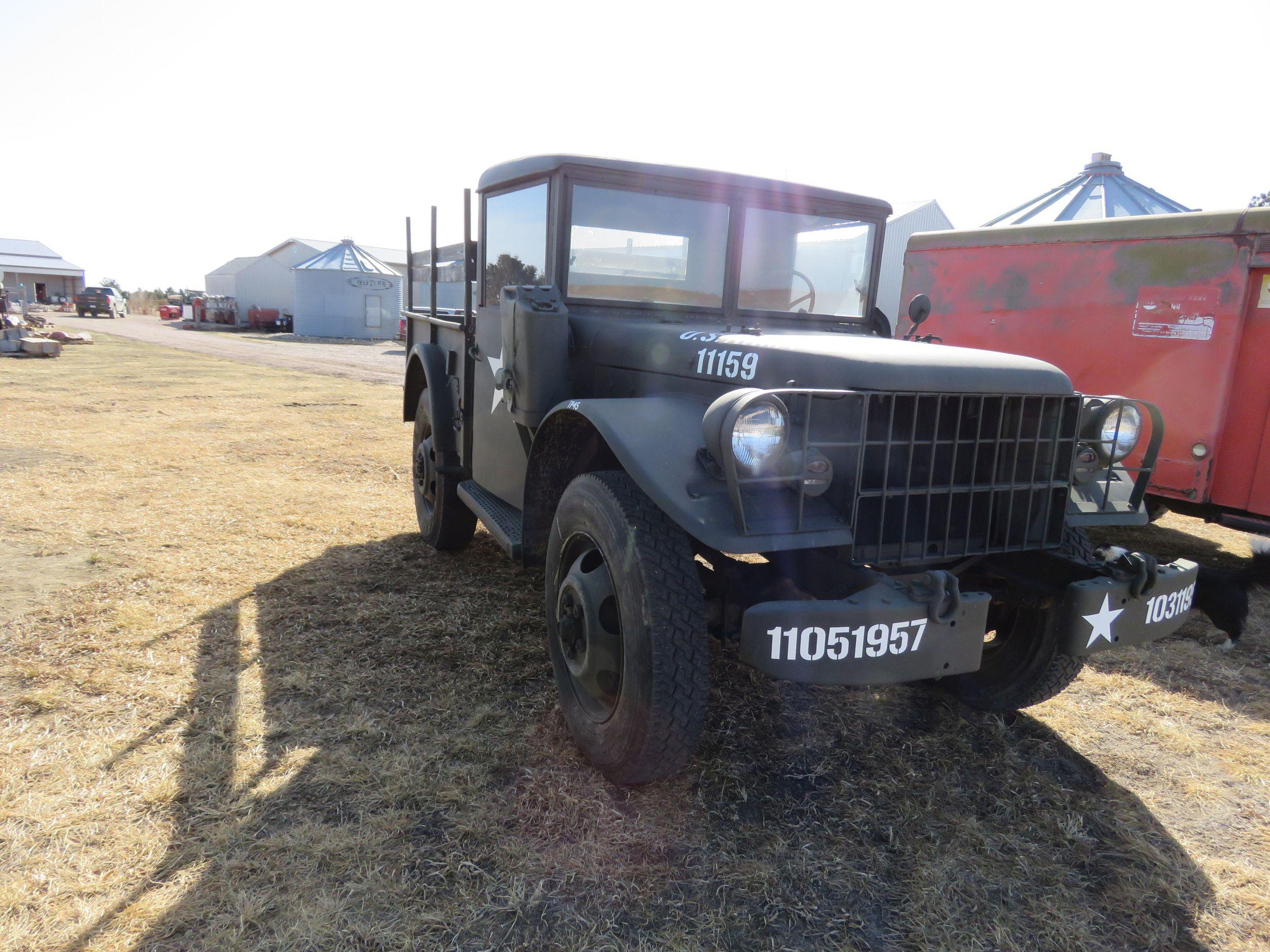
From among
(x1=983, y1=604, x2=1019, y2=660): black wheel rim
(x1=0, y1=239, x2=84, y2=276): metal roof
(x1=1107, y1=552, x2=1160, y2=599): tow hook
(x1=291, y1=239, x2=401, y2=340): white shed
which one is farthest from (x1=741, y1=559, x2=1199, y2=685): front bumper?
(x1=0, y1=239, x2=84, y2=276): metal roof

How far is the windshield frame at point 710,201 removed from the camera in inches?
135

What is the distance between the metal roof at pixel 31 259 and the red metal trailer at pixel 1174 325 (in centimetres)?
6698

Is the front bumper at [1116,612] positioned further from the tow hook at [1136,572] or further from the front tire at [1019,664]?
the front tire at [1019,664]

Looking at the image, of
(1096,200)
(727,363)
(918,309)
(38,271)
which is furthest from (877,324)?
(38,271)

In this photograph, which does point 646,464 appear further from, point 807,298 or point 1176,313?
point 1176,313

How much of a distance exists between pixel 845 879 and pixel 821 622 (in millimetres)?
758

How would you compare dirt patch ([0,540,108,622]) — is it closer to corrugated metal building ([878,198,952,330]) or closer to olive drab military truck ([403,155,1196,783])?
olive drab military truck ([403,155,1196,783])

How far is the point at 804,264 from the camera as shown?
12.3ft

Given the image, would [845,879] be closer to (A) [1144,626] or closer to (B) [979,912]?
(B) [979,912]

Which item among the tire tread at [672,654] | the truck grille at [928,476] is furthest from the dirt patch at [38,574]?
the truck grille at [928,476]

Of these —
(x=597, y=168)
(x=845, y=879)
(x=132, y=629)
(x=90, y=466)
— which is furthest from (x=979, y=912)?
(x=90, y=466)

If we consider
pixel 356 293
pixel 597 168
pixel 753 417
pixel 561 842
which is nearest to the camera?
pixel 753 417

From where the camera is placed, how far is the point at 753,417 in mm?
2211

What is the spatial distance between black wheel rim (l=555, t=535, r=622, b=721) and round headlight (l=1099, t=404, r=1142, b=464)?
180 cm
